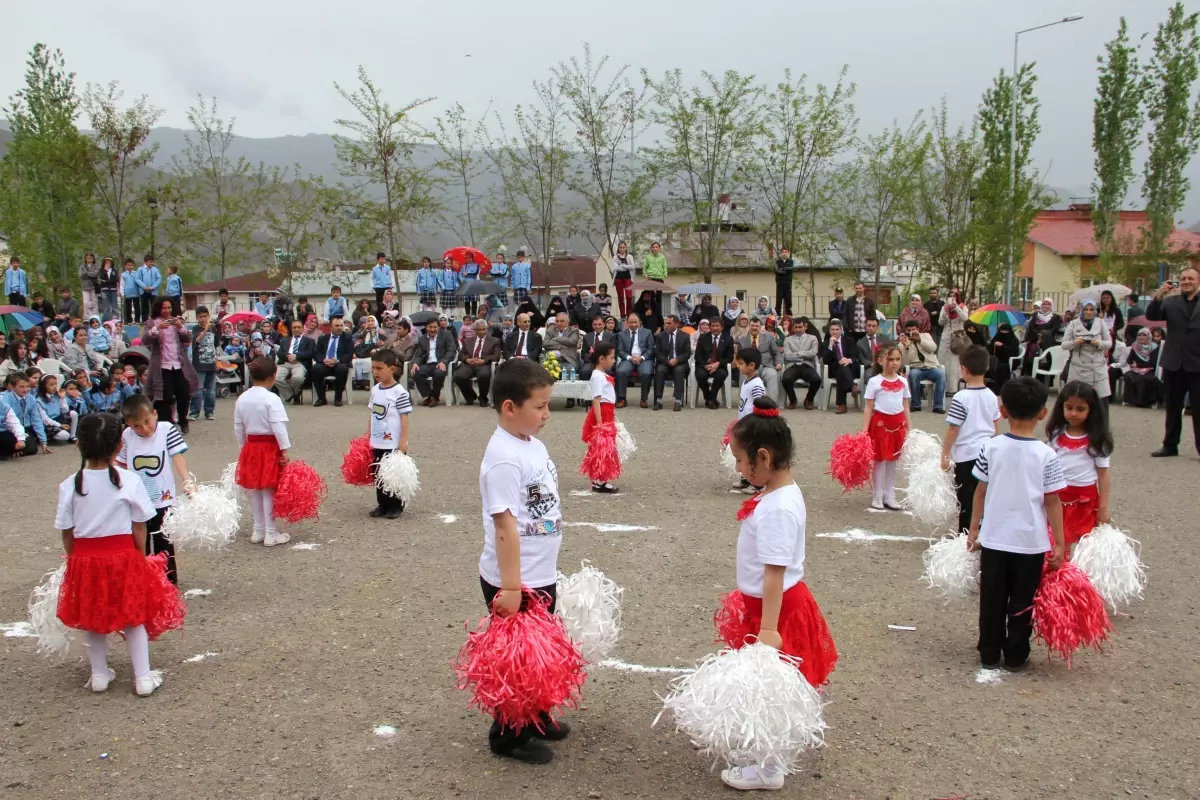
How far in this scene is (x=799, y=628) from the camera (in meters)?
3.92

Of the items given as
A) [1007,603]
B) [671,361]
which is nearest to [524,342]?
[671,361]

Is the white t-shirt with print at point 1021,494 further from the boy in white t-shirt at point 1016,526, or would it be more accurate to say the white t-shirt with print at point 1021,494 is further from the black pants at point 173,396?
the black pants at point 173,396

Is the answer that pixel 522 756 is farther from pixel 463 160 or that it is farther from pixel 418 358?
pixel 463 160

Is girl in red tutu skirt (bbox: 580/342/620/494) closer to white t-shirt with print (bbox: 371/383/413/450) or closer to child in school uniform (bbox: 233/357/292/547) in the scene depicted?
white t-shirt with print (bbox: 371/383/413/450)

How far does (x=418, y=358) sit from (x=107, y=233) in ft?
51.0

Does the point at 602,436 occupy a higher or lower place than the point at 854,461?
higher

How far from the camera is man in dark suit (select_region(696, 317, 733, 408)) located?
17.3 m

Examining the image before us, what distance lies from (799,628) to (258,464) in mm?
5386

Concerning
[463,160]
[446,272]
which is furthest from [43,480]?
[463,160]

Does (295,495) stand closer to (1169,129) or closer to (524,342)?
(524,342)

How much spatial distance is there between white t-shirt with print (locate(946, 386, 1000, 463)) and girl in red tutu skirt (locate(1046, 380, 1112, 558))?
112cm

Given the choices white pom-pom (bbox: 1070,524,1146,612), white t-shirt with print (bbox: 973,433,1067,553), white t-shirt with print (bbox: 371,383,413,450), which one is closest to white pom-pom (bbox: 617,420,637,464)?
white t-shirt with print (bbox: 371,383,413,450)

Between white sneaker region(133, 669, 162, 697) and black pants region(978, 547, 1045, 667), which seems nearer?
white sneaker region(133, 669, 162, 697)

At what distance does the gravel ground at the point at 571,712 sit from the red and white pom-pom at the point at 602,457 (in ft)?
4.09
